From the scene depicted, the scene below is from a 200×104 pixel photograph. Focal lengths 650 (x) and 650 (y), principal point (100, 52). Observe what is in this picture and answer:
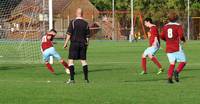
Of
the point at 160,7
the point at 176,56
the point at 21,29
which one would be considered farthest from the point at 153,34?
the point at 160,7

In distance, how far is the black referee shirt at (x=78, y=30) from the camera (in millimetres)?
16984

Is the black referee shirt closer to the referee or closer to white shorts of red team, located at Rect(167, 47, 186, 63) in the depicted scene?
the referee

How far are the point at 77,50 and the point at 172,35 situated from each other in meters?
2.58

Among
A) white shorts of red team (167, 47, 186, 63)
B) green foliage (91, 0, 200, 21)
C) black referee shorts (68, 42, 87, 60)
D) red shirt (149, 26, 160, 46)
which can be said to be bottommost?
white shorts of red team (167, 47, 186, 63)

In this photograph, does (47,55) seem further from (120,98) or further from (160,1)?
(160,1)

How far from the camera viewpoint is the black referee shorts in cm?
1705

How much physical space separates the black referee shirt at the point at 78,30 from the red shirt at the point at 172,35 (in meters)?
2.15

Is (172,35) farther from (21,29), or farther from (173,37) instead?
(21,29)

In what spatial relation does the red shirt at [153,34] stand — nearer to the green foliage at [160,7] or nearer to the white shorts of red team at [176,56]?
the white shorts of red team at [176,56]

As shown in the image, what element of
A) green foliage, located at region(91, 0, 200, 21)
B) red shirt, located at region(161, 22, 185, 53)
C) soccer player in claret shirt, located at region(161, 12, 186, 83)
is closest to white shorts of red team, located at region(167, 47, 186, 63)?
soccer player in claret shirt, located at region(161, 12, 186, 83)

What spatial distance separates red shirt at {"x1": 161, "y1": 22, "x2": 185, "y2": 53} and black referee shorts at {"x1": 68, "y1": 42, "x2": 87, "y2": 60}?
2207 millimetres

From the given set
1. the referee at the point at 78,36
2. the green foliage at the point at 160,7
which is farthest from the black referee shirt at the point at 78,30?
the green foliage at the point at 160,7

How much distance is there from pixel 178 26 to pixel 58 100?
20.3 feet

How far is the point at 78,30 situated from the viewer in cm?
1702
